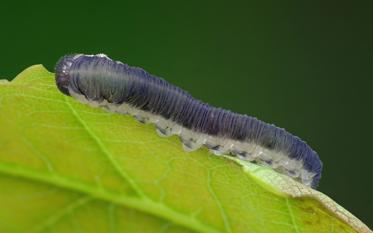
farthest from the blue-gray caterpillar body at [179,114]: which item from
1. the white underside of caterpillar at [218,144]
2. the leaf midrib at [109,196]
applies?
the leaf midrib at [109,196]

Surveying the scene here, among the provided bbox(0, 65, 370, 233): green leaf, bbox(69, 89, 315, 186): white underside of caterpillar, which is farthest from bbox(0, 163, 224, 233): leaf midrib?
bbox(69, 89, 315, 186): white underside of caterpillar

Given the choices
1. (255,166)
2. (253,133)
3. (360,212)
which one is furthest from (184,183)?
(360,212)

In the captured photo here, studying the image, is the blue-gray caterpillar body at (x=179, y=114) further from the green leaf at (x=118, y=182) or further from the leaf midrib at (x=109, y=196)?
the leaf midrib at (x=109, y=196)

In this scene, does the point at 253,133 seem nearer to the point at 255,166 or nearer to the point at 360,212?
the point at 255,166

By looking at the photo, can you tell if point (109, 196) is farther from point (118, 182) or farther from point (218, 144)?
point (218, 144)

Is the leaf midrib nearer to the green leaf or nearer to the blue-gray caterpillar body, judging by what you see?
the green leaf

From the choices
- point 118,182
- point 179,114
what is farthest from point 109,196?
point 179,114
